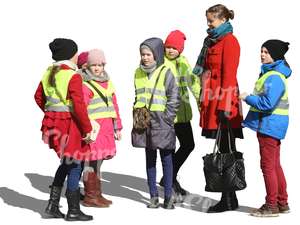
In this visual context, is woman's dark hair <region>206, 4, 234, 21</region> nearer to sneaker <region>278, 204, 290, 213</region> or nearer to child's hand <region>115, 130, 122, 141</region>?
child's hand <region>115, 130, 122, 141</region>

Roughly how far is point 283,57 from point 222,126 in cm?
121

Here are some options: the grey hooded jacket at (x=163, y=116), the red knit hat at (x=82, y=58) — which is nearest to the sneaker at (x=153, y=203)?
the grey hooded jacket at (x=163, y=116)

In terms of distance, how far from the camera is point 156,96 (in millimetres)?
11578

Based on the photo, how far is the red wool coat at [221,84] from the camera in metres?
11.3

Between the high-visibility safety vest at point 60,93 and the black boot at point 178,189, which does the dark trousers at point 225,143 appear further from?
the high-visibility safety vest at point 60,93

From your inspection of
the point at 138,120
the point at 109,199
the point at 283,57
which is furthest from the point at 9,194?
the point at 283,57

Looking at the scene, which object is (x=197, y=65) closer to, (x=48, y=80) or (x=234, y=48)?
(x=234, y=48)

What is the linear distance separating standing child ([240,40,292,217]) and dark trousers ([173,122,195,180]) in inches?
58.4

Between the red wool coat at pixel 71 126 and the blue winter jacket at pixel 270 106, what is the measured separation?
84.8 inches

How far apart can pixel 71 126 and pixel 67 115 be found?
5.8 inches

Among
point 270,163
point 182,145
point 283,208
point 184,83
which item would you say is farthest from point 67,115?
point 283,208

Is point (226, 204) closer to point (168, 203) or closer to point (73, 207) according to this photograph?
point (168, 203)

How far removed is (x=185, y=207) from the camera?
39.5 ft

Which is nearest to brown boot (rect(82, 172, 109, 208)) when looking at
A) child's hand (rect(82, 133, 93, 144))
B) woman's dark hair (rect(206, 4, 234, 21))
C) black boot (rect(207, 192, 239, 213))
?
child's hand (rect(82, 133, 93, 144))
